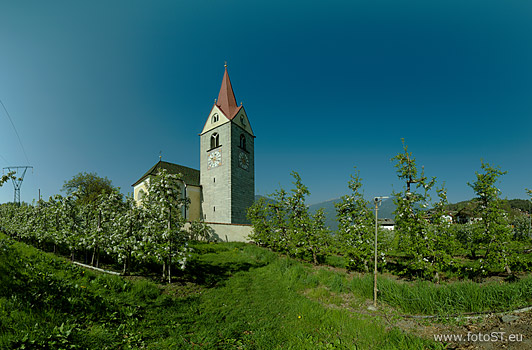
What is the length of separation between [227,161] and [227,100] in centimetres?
1013

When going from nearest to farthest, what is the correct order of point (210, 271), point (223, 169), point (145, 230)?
point (145, 230) < point (210, 271) < point (223, 169)

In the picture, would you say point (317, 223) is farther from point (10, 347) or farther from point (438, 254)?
point (10, 347)

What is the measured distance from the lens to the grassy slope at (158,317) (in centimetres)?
396

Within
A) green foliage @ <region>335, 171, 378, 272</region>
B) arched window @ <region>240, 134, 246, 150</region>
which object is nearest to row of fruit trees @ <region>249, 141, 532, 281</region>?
green foliage @ <region>335, 171, 378, 272</region>

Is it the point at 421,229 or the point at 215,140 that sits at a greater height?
the point at 215,140

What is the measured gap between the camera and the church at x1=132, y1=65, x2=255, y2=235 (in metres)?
28.5

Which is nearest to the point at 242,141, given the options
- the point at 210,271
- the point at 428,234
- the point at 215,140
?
the point at 215,140

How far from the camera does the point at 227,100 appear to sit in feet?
105

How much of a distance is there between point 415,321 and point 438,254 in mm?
4285

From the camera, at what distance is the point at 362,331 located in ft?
16.0

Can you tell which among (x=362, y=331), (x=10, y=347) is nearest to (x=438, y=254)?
(x=362, y=331)

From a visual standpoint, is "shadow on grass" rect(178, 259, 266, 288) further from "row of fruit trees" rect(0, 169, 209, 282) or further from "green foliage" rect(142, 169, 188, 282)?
"green foliage" rect(142, 169, 188, 282)

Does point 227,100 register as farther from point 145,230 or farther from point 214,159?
point 145,230

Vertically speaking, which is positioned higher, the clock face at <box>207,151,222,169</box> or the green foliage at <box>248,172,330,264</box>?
the clock face at <box>207,151,222,169</box>
